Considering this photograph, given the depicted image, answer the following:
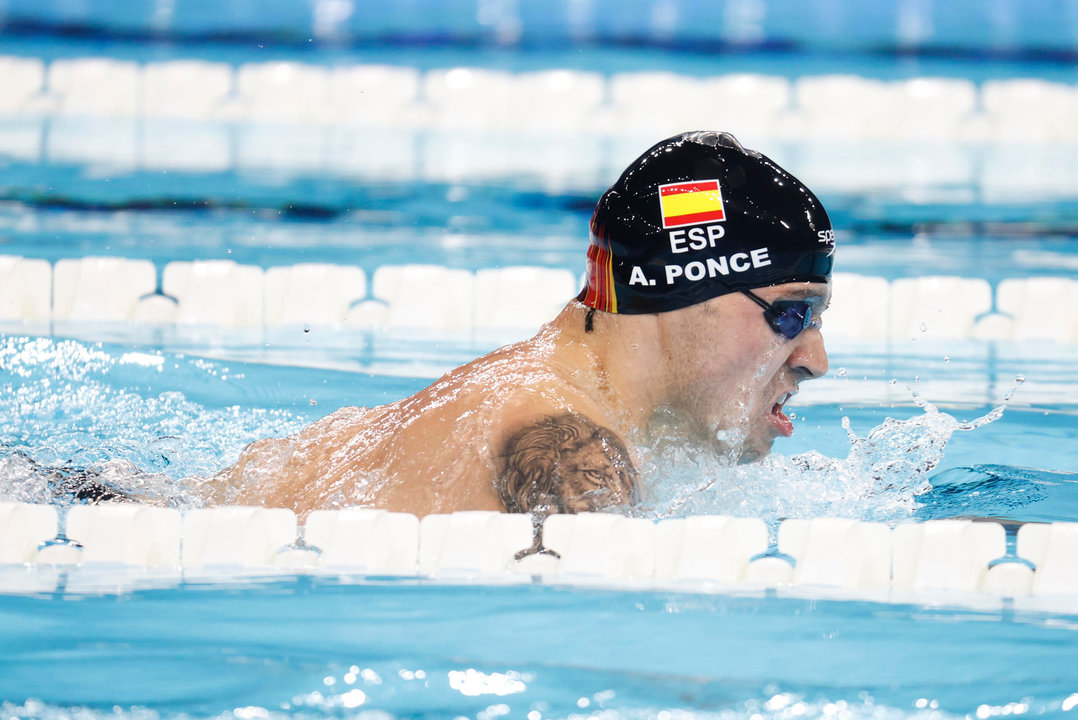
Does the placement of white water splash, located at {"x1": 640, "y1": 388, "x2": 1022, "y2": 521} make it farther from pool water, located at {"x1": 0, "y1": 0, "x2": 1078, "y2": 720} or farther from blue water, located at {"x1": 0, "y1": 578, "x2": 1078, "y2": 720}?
blue water, located at {"x1": 0, "y1": 578, "x2": 1078, "y2": 720}

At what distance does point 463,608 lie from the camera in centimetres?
179

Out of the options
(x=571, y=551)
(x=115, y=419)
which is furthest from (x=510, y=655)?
(x=115, y=419)

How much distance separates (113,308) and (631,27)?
4.26 meters

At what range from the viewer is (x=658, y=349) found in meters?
2.11

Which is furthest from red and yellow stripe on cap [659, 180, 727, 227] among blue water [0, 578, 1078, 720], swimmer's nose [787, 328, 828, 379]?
blue water [0, 578, 1078, 720]

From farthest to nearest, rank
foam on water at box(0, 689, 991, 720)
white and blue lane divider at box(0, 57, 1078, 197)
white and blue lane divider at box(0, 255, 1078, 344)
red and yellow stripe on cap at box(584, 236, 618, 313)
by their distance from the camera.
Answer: white and blue lane divider at box(0, 57, 1078, 197)
white and blue lane divider at box(0, 255, 1078, 344)
red and yellow stripe on cap at box(584, 236, 618, 313)
foam on water at box(0, 689, 991, 720)

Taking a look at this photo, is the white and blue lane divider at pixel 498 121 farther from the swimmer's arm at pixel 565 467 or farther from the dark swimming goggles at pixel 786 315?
the swimmer's arm at pixel 565 467

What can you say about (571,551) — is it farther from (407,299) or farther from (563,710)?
(407,299)

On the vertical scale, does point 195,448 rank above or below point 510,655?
above

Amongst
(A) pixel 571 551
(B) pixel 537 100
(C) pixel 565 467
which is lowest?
(A) pixel 571 551

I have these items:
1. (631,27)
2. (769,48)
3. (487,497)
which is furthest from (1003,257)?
(487,497)

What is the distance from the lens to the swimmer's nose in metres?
2.14

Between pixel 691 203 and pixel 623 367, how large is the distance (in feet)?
1.05

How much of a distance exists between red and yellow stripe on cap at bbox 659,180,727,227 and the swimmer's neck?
19 centimetres
